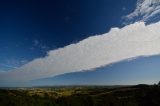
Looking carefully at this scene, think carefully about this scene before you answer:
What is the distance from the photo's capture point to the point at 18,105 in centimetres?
11638

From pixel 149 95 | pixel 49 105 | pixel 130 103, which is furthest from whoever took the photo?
pixel 49 105

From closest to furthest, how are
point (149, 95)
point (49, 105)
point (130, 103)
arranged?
point (130, 103)
point (149, 95)
point (49, 105)

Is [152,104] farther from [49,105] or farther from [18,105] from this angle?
[18,105]

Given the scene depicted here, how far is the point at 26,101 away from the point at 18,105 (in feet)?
31.3

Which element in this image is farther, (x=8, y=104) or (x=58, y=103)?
(x=58, y=103)

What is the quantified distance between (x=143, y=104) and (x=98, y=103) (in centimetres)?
2233

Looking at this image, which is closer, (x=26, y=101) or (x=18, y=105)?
(x=18, y=105)

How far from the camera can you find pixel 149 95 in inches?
4820

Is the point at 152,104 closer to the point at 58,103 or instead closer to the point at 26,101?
the point at 58,103

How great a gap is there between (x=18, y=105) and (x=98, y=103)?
39874mm

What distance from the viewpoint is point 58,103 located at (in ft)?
455

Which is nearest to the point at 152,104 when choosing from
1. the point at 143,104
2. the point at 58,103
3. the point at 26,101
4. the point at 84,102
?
the point at 143,104

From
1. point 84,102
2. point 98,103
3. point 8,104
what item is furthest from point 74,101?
point 8,104

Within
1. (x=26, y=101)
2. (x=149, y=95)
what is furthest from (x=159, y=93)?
(x=26, y=101)
